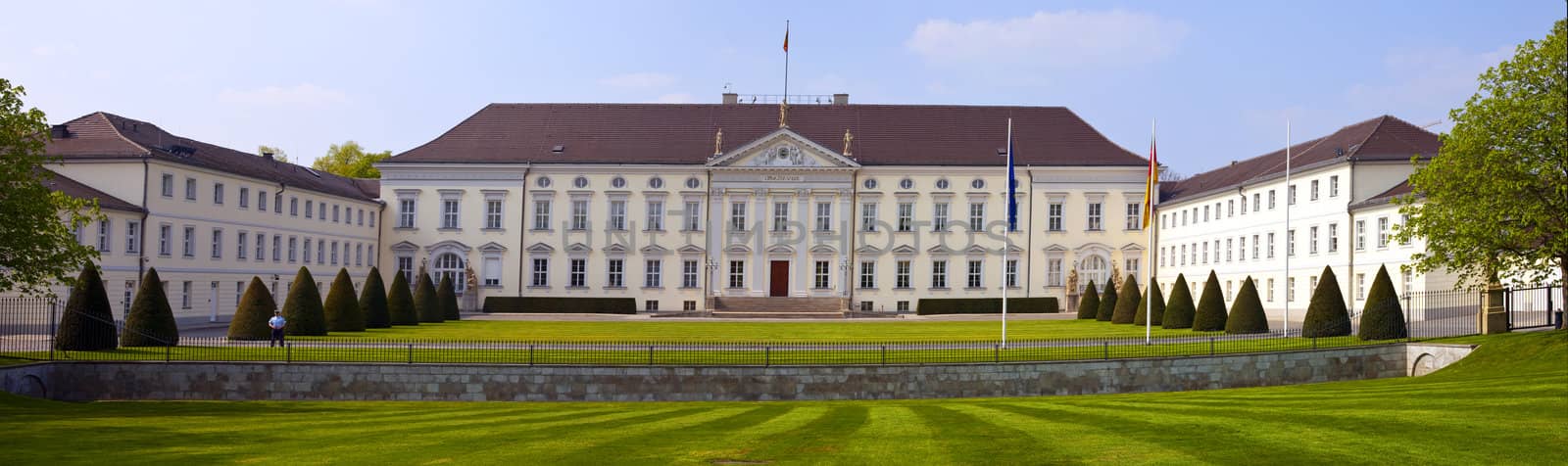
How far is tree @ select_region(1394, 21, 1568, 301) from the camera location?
31.0 metres

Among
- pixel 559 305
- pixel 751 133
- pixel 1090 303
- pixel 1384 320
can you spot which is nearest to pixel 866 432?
pixel 1384 320

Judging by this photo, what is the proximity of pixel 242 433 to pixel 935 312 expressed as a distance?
168ft

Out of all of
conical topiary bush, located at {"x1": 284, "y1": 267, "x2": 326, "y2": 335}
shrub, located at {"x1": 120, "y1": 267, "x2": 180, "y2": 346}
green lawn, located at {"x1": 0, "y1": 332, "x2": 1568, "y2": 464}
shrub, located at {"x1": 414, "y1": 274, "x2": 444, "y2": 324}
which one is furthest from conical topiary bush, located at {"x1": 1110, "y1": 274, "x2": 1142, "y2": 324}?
shrub, located at {"x1": 120, "y1": 267, "x2": 180, "y2": 346}

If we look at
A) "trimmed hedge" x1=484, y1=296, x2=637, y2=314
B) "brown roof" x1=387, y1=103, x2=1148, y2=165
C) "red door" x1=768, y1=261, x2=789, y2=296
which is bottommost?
"trimmed hedge" x1=484, y1=296, x2=637, y2=314

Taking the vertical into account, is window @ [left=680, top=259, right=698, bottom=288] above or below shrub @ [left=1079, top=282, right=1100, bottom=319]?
above

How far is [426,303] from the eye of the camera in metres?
55.5

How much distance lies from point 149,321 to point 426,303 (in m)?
20.3

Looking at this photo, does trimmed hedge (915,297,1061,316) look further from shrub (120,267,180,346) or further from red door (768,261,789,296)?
shrub (120,267,180,346)

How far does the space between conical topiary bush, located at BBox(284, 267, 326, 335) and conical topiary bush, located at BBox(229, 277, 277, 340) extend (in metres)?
1.46

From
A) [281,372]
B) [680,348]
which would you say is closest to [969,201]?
A: [680,348]

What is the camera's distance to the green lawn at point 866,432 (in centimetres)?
1540

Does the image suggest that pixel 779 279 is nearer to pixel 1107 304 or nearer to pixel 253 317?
pixel 1107 304

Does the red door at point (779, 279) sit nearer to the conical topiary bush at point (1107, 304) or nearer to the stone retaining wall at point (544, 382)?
the conical topiary bush at point (1107, 304)

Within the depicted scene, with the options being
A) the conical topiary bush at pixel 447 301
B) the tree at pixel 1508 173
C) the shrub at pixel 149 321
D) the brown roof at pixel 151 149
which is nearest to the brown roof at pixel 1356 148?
the tree at pixel 1508 173
